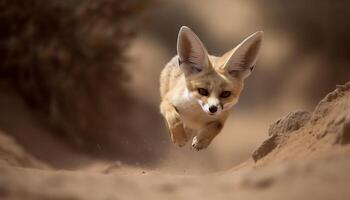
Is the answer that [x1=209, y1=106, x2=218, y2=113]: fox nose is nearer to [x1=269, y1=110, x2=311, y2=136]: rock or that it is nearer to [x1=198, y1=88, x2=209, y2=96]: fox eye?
[x1=198, y1=88, x2=209, y2=96]: fox eye

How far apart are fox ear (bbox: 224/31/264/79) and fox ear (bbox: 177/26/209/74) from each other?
0.69 feet

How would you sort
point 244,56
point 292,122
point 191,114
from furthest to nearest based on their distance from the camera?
point 191,114 < point 244,56 < point 292,122

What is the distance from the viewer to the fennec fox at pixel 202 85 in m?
4.41

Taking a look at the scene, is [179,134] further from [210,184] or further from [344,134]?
[210,184]

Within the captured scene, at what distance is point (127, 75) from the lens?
806 centimetres

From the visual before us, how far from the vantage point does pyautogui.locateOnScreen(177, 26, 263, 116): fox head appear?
173 inches

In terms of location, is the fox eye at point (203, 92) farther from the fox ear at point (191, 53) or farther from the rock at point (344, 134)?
the rock at point (344, 134)

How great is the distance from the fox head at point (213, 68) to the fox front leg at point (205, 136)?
0.22 meters

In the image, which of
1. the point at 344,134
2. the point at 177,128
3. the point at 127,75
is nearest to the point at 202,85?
the point at 177,128

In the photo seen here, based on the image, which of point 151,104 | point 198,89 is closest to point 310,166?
point 198,89

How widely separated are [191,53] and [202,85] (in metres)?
0.34

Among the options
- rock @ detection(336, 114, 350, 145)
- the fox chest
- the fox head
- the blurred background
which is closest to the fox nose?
the fox head

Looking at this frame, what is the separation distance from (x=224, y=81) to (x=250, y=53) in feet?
1.16

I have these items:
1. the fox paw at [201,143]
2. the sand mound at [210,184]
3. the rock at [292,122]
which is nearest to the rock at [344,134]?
the sand mound at [210,184]
